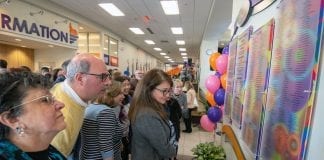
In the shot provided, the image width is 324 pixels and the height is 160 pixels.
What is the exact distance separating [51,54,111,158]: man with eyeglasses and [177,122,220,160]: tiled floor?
3.04m

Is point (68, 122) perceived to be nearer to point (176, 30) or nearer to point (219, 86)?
point (219, 86)

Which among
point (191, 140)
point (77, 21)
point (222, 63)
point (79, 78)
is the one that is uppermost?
point (77, 21)

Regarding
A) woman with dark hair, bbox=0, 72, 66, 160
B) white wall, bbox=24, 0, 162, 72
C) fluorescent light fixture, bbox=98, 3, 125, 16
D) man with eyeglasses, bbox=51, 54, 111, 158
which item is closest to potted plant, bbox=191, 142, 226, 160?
man with eyeglasses, bbox=51, 54, 111, 158

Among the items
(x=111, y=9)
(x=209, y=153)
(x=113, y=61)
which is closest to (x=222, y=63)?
(x=209, y=153)

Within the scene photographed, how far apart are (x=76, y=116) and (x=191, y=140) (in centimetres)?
425

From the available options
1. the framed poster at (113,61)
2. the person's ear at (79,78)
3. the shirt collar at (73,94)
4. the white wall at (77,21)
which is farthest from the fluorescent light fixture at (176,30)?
the shirt collar at (73,94)

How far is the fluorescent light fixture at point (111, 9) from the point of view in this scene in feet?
19.2

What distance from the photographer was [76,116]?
128 centimetres

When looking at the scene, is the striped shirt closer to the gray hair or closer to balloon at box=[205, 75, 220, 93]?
the gray hair

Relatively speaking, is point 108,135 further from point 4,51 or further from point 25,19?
point 4,51

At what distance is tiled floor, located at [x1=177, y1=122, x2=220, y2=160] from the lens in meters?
4.27

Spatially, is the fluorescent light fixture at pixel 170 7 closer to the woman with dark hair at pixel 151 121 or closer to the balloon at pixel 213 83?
the balloon at pixel 213 83

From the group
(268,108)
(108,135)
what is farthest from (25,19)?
(268,108)

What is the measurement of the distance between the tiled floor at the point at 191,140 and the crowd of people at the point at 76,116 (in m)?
2.50
